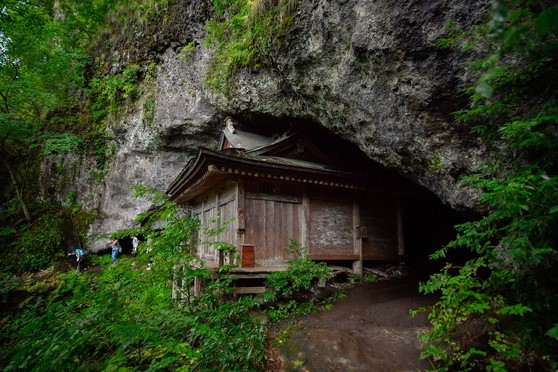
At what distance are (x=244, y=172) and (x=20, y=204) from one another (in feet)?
55.3

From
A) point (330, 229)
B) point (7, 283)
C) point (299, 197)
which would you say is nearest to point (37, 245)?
point (7, 283)

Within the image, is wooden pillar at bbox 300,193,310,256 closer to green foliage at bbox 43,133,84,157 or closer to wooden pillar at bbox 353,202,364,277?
wooden pillar at bbox 353,202,364,277

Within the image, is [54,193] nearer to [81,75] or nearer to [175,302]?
[81,75]

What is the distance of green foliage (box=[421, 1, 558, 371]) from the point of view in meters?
3.10

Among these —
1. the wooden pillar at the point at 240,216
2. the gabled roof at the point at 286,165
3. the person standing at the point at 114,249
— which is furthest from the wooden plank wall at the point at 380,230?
the person standing at the point at 114,249

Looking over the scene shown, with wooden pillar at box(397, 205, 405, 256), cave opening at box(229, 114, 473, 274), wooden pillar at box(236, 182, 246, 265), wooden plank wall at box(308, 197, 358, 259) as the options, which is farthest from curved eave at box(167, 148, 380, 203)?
wooden pillar at box(397, 205, 405, 256)

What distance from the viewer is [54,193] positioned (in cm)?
1706

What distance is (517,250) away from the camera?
10.00 feet

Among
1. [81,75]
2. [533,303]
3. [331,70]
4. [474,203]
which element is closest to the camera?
[533,303]

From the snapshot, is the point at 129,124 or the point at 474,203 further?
the point at 129,124

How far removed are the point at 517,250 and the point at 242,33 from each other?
372 inches

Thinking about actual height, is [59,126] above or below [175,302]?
above

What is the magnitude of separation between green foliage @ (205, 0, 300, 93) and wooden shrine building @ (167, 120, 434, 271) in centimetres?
203

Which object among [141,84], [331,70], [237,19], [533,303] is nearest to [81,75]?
[141,84]
